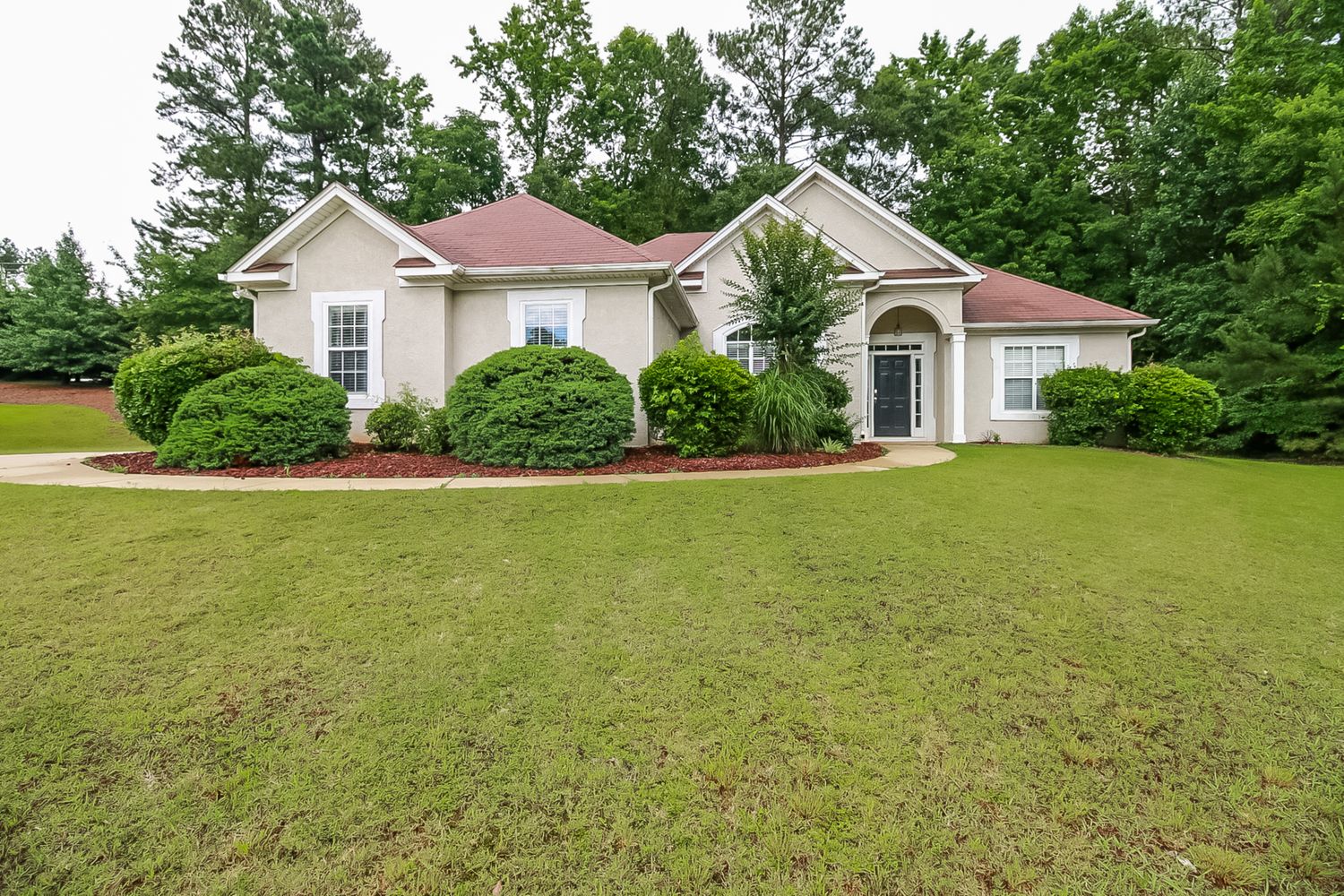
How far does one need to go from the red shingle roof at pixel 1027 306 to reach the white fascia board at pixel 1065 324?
8 cm

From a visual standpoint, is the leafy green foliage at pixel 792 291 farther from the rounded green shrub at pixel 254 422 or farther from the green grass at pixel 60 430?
the green grass at pixel 60 430

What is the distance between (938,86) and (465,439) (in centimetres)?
3089

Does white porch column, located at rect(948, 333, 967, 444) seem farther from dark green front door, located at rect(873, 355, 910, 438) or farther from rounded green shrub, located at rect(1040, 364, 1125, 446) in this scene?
rounded green shrub, located at rect(1040, 364, 1125, 446)

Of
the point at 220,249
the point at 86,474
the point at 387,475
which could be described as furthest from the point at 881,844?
the point at 220,249

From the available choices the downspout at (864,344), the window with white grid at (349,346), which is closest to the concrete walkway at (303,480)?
the window with white grid at (349,346)

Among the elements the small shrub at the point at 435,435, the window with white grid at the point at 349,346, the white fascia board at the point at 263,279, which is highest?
the white fascia board at the point at 263,279

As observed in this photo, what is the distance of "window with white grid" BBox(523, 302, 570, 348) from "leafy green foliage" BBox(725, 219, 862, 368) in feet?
10.6

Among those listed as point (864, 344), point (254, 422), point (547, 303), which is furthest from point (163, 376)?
point (864, 344)

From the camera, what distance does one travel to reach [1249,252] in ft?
58.1

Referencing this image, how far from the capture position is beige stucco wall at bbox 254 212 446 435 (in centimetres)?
1106

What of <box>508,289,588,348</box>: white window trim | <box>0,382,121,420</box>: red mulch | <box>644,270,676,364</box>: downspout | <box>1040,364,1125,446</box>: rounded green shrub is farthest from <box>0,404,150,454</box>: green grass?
<box>1040,364,1125,446</box>: rounded green shrub

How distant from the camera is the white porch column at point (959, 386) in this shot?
14125 millimetres

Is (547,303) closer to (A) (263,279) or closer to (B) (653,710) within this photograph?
(A) (263,279)

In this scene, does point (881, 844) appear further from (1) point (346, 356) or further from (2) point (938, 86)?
(2) point (938, 86)
